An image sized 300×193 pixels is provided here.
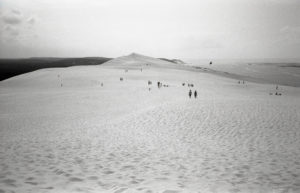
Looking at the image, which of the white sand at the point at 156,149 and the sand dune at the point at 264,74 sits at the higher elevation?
the sand dune at the point at 264,74

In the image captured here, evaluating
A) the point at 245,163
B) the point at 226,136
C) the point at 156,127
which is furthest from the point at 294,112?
the point at 245,163

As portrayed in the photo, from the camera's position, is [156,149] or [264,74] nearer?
[156,149]

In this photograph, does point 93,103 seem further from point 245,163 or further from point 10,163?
point 245,163

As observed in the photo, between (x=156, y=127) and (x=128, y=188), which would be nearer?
(x=128, y=188)

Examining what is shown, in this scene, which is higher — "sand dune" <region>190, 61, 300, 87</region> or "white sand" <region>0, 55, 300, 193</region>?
"sand dune" <region>190, 61, 300, 87</region>

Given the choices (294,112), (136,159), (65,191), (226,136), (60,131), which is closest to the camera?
(65,191)

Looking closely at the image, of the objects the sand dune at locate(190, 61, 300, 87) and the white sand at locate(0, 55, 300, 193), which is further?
the sand dune at locate(190, 61, 300, 87)

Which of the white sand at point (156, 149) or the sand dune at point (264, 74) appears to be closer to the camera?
the white sand at point (156, 149)

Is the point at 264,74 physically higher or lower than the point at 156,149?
higher

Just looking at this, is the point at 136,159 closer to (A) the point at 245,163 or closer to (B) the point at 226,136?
(A) the point at 245,163

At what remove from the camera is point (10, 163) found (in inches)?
395

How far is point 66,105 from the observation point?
26609 millimetres

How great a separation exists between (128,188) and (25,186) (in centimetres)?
299

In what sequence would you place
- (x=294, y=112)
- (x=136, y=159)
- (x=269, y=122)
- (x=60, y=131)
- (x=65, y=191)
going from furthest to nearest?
(x=294, y=112) < (x=269, y=122) < (x=60, y=131) < (x=136, y=159) < (x=65, y=191)
